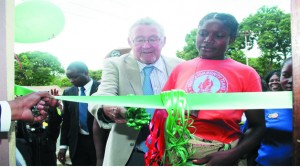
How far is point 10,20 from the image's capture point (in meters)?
1.77

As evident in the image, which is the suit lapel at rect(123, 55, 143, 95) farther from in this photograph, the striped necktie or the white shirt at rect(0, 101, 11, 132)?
the white shirt at rect(0, 101, 11, 132)

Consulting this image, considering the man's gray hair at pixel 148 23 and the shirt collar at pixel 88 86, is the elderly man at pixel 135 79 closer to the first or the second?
the man's gray hair at pixel 148 23

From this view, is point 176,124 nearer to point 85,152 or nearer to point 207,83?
point 207,83

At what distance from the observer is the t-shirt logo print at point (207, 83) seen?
1.79 metres

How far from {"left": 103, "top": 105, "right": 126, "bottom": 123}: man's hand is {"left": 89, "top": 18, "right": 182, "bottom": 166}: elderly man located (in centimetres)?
4

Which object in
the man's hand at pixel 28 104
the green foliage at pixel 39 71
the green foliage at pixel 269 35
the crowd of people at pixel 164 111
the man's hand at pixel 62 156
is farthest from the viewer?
the man's hand at pixel 62 156

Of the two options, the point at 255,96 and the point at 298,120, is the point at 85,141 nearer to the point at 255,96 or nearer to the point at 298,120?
the point at 255,96

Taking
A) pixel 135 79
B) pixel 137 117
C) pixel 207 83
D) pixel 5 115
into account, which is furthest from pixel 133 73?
pixel 5 115

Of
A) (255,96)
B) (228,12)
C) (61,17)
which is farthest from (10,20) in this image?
(255,96)

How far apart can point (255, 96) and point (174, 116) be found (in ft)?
1.45

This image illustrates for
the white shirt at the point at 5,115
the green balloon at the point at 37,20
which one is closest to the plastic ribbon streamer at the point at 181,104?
the white shirt at the point at 5,115

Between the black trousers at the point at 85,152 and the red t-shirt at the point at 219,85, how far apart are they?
80 cm

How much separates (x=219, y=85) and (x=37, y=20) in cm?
141

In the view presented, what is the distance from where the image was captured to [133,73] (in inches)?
79.4
